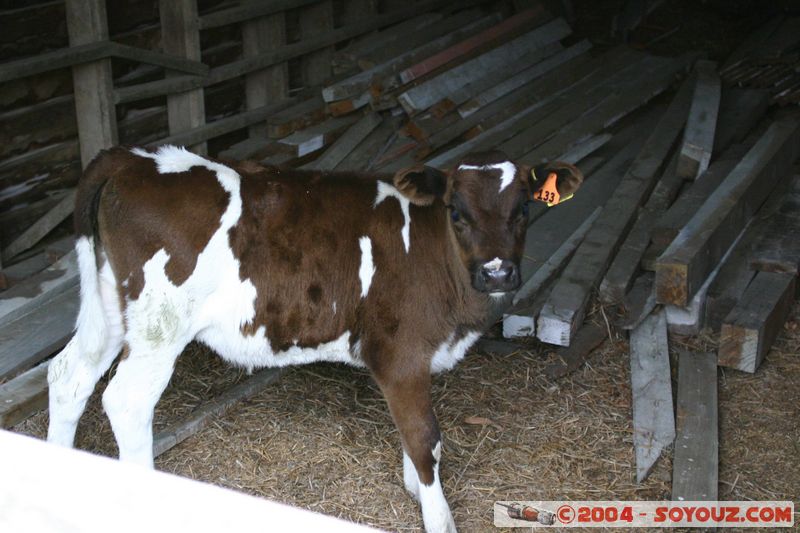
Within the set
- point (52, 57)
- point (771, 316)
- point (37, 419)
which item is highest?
point (52, 57)

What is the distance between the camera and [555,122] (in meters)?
9.58

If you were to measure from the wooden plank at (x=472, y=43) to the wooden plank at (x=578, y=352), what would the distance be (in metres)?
3.79

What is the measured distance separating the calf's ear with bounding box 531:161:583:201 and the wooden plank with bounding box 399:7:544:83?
14.2 feet

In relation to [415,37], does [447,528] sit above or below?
below

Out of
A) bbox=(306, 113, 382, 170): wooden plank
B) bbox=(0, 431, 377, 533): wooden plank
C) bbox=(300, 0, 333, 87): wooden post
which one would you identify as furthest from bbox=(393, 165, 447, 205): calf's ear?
bbox=(300, 0, 333, 87): wooden post

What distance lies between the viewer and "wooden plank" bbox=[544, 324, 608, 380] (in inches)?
271

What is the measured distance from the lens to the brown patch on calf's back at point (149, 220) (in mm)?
5262

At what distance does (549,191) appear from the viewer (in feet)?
18.7

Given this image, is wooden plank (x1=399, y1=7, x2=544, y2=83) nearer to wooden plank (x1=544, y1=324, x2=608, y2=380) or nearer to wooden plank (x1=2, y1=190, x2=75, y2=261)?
wooden plank (x1=2, y1=190, x2=75, y2=261)

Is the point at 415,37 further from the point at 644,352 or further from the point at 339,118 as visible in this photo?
the point at 644,352

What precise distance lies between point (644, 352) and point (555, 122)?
3.37 metres

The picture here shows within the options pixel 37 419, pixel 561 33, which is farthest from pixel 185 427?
pixel 561 33

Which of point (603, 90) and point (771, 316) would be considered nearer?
point (771, 316)

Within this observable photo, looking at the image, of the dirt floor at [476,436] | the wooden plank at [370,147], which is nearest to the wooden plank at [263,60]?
the wooden plank at [370,147]
